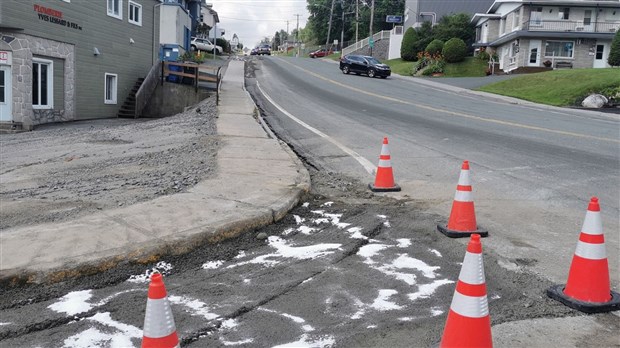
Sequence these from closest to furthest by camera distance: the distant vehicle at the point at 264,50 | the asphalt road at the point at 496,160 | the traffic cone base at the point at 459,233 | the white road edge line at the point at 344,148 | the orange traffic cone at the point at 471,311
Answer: the orange traffic cone at the point at 471,311
the traffic cone base at the point at 459,233
the asphalt road at the point at 496,160
the white road edge line at the point at 344,148
the distant vehicle at the point at 264,50

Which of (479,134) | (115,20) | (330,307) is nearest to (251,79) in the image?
(115,20)

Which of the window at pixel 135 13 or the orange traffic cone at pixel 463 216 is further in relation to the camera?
the window at pixel 135 13

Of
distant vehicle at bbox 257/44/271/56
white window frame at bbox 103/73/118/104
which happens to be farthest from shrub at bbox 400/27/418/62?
white window frame at bbox 103/73/118/104

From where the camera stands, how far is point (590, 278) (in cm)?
412

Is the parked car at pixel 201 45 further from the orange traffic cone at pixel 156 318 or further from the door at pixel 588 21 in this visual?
the orange traffic cone at pixel 156 318

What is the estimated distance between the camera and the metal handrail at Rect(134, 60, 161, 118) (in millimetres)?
25828

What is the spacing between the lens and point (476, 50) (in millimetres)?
54906

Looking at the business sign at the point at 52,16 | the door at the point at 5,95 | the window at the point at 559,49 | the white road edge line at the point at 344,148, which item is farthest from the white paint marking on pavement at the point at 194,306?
the window at the point at 559,49

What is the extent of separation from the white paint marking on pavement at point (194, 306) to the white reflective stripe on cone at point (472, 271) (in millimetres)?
1724

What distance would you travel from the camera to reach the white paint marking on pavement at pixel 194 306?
391 centimetres

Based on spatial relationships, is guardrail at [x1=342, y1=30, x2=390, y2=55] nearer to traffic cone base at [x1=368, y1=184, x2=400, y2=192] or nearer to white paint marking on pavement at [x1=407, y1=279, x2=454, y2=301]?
traffic cone base at [x1=368, y1=184, x2=400, y2=192]

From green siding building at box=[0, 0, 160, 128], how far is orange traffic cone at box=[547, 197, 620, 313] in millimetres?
19450

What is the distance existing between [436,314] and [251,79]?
32.3 m

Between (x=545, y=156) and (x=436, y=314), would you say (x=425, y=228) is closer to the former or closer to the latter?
(x=436, y=314)
